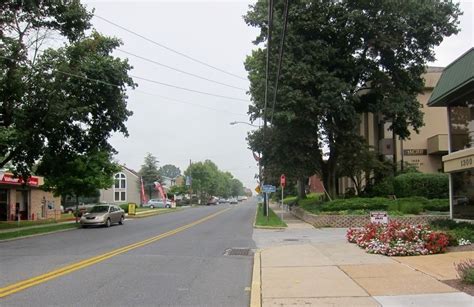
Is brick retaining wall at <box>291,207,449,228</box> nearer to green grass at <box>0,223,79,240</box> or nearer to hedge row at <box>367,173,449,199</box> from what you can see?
hedge row at <box>367,173,449,199</box>

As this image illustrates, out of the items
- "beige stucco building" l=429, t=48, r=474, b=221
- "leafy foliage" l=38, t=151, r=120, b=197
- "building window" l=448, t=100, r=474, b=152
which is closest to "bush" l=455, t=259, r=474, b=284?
"beige stucco building" l=429, t=48, r=474, b=221

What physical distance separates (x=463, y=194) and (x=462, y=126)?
8.82ft

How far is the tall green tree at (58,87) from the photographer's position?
28.1 metres

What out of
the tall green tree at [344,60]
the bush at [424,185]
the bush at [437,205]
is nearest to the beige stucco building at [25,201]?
the tall green tree at [344,60]

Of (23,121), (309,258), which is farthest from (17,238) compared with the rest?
(309,258)

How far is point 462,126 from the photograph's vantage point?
67.0 ft

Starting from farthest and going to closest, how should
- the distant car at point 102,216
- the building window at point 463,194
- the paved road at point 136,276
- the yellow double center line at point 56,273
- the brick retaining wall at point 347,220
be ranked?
the distant car at point 102,216 → the brick retaining wall at point 347,220 → the building window at point 463,194 → the yellow double center line at point 56,273 → the paved road at point 136,276

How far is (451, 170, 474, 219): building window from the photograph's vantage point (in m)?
20.1

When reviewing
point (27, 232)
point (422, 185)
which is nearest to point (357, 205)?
point (422, 185)

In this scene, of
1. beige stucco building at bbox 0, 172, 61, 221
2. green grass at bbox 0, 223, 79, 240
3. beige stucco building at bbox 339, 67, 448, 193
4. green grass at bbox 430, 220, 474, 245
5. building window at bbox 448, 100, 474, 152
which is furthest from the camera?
beige stucco building at bbox 339, 67, 448, 193

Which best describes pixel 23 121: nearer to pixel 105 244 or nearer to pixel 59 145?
pixel 59 145

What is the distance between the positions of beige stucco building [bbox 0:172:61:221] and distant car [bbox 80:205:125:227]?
862 cm

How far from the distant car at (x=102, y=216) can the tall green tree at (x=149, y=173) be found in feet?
236

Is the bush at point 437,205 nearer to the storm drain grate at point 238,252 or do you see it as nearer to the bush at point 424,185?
the bush at point 424,185
